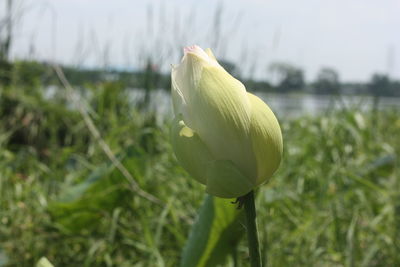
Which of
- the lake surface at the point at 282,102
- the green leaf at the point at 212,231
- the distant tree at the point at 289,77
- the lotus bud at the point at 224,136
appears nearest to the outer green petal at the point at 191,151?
the lotus bud at the point at 224,136

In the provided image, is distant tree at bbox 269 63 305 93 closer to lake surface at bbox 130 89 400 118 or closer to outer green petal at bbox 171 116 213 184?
lake surface at bbox 130 89 400 118

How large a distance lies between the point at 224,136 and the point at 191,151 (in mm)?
25

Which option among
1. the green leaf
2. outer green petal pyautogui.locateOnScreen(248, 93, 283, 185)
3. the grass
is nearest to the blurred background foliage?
the grass

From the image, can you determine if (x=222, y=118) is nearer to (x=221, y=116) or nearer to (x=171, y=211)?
(x=221, y=116)

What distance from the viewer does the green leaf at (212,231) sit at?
2.04 ft

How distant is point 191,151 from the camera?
350 mm

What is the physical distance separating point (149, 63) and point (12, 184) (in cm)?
92

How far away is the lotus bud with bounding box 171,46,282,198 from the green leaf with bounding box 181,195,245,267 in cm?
28

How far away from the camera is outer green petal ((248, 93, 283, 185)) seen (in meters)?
A: 0.35

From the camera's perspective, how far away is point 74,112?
9.31ft

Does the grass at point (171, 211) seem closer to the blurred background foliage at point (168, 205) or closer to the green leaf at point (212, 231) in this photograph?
the blurred background foliage at point (168, 205)

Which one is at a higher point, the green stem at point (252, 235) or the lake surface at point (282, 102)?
the green stem at point (252, 235)

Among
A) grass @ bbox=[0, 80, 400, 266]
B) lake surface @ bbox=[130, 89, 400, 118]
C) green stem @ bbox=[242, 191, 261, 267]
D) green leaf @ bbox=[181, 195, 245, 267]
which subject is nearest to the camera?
green stem @ bbox=[242, 191, 261, 267]

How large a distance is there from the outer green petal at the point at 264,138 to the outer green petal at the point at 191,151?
34mm
